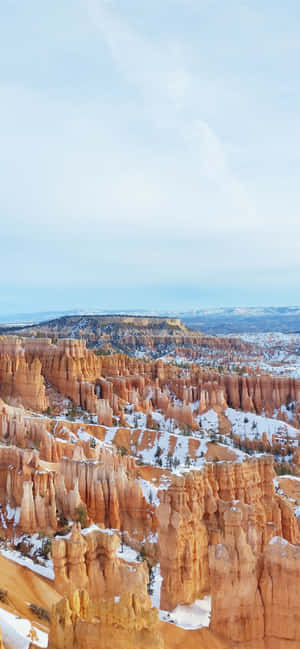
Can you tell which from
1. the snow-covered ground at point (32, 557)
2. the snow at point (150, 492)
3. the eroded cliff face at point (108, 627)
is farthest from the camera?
the snow at point (150, 492)

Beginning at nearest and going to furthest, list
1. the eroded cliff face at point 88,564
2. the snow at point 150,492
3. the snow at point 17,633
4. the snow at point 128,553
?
1. the snow at point 17,633
2. the eroded cliff face at point 88,564
3. the snow at point 128,553
4. the snow at point 150,492

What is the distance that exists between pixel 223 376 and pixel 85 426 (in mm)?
28388

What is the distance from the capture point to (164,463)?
136 ft

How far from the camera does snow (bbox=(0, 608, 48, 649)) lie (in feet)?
Result: 37.0

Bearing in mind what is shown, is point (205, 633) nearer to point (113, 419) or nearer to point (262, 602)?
point (262, 602)

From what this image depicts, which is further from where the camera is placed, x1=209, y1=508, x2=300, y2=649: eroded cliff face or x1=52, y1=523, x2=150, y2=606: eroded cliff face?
x1=52, y1=523, x2=150, y2=606: eroded cliff face

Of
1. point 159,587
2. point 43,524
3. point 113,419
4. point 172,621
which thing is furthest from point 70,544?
point 113,419

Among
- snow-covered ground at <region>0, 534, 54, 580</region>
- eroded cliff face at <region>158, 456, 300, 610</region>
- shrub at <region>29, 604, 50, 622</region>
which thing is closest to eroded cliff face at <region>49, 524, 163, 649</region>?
shrub at <region>29, 604, 50, 622</region>

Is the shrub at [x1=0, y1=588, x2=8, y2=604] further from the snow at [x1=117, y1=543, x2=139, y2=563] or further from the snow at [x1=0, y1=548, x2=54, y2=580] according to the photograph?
the snow at [x1=117, y1=543, x2=139, y2=563]

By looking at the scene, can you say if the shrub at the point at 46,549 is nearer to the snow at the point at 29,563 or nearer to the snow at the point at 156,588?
the snow at the point at 29,563

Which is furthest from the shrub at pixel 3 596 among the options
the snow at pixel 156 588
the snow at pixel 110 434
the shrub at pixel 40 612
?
the snow at pixel 110 434

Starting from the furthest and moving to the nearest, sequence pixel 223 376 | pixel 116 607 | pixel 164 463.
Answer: pixel 223 376 < pixel 164 463 < pixel 116 607

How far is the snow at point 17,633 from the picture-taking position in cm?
1127

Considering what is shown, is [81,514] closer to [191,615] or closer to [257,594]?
[191,615]
